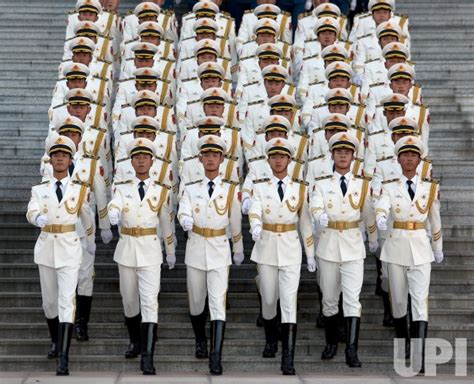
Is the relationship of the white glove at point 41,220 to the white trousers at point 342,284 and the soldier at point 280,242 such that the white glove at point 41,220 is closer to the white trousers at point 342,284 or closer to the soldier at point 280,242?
the soldier at point 280,242

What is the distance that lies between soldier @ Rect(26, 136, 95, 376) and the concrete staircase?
488 millimetres

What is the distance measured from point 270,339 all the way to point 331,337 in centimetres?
64

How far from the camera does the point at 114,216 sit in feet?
45.7

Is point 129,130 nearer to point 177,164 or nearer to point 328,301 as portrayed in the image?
point 177,164

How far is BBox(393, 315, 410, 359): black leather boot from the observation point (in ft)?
47.0

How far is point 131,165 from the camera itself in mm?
15180

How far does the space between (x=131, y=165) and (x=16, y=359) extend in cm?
251

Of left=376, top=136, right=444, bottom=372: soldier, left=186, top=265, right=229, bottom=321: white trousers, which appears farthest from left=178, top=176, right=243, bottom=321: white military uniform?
left=376, top=136, right=444, bottom=372: soldier

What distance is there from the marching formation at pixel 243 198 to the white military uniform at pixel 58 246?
0.01 metres

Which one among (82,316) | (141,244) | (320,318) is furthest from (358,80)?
(82,316)

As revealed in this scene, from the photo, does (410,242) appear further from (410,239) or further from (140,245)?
(140,245)

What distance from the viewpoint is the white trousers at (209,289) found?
1415 centimetres

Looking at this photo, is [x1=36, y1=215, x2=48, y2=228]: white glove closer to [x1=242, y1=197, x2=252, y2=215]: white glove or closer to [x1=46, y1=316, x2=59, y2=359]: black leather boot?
[x1=46, y1=316, x2=59, y2=359]: black leather boot

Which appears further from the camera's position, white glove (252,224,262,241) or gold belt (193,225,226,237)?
gold belt (193,225,226,237)
